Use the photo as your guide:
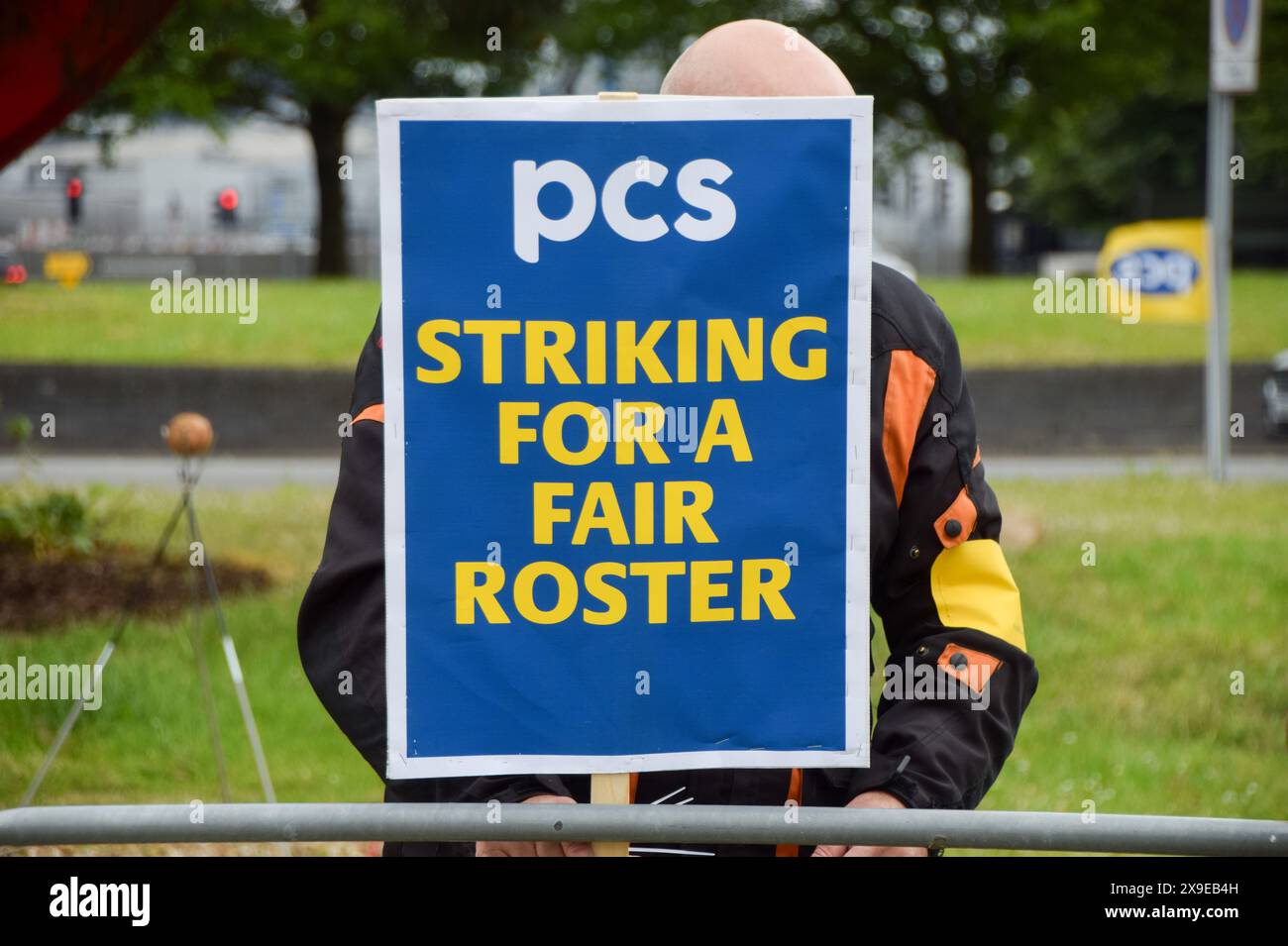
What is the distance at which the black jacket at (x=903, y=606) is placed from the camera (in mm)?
2080

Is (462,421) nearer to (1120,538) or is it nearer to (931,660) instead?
(931,660)

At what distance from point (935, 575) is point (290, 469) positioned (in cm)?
1071

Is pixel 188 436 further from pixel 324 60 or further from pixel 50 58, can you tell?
pixel 324 60

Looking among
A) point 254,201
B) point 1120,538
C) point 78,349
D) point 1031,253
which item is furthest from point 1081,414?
point 1031,253

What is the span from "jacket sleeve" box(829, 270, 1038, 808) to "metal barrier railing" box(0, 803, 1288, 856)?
353mm

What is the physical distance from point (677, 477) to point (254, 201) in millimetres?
37459

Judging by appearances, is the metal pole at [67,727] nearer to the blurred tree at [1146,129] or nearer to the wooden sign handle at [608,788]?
the wooden sign handle at [608,788]

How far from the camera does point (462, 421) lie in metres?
1.94

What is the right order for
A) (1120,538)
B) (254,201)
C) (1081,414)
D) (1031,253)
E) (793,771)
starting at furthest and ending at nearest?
(1031,253)
(254,201)
(1081,414)
(1120,538)
(793,771)

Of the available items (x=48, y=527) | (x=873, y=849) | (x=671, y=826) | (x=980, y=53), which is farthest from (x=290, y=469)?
(x=980, y=53)

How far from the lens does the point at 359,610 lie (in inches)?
82.0

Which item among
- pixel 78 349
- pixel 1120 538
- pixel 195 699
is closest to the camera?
pixel 195 699

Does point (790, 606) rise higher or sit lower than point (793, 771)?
higher

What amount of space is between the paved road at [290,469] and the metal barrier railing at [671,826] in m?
9.44
